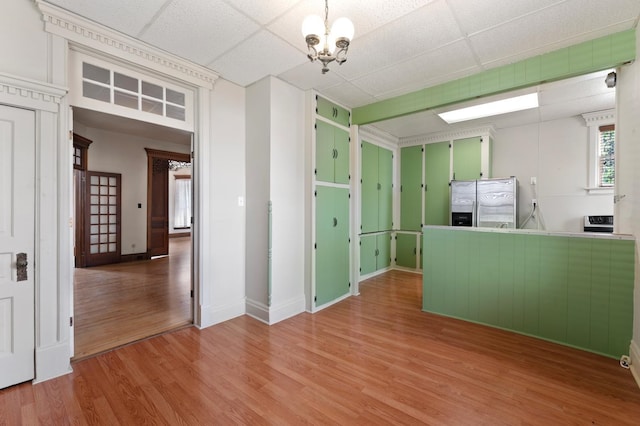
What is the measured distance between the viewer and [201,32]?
8.11 ft

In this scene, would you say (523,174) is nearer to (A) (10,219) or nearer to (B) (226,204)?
(B) (226,204)

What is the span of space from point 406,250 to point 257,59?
15.0 feet

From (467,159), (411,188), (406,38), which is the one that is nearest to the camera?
(406,38)

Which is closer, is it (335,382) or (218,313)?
(335,382)

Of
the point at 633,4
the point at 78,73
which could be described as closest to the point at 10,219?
the point at 78,73

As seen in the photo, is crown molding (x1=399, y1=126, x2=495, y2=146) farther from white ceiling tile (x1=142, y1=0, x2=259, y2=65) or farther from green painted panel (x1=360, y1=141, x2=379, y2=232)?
white ceiling tile (x1=142, y1=0, x2=259, y2=65)

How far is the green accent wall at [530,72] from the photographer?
8.04 ft

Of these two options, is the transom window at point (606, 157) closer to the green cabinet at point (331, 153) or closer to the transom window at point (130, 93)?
the green cabinet at point (331, 153)

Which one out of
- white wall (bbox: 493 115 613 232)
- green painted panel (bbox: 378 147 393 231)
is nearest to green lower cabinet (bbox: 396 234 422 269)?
green painted panel (bbox: 378 147 393 231)

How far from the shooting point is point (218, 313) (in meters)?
3.27

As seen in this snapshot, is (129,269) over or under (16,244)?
under

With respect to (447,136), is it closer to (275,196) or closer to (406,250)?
(406,250)

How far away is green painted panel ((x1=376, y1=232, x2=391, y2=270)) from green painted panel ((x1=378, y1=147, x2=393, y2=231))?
7.1 inches

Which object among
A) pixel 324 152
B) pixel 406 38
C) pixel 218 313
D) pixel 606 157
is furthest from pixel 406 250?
pixel 406 38
